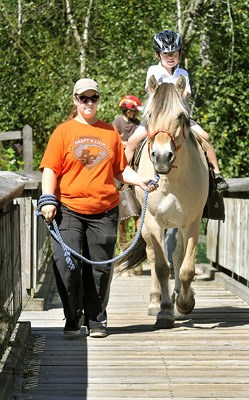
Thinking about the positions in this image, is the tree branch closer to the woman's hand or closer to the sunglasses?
the sunglasses

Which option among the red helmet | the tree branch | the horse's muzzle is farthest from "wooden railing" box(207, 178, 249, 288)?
the tree branch

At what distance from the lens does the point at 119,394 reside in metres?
6.56

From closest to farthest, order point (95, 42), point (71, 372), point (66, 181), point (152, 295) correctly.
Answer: point (71, 372)
point (66, 181)
point (152, 295)
point (95, 42)

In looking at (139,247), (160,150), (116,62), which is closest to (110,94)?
(116,62)

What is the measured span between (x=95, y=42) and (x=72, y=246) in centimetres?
1330

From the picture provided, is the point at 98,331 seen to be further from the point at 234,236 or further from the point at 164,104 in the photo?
the point at 234,236

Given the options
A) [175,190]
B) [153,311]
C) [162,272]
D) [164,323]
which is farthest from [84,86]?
[153,311]

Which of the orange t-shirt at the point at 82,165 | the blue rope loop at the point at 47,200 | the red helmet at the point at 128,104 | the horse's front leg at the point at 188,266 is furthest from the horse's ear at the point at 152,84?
the red helmet at the point at 128,104

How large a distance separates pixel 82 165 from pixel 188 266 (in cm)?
162

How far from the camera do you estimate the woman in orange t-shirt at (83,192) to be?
834 centimetres

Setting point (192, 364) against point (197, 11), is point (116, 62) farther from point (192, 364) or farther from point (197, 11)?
point (192, 364)

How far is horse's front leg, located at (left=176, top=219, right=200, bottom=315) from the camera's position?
9.48 meters

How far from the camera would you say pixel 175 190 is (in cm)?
924

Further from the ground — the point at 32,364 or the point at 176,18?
the point at 176,18
